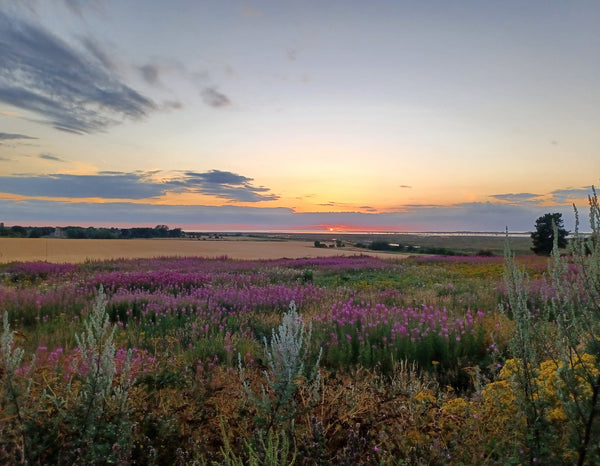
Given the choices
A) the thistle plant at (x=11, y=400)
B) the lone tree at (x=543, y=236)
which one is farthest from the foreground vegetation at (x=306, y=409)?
the lone tree at (x=543, y=236)

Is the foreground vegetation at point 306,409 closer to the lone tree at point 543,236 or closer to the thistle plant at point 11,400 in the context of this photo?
the thistle plant at point 11,400

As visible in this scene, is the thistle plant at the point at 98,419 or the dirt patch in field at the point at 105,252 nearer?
the thistle plant at the point at 98,419

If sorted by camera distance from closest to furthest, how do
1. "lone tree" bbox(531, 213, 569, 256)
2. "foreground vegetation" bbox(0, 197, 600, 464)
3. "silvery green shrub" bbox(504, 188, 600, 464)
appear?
1. "silvery green shrub" bbox(504, 188, 600, 464)
2. "foreground vegetation" bbox(0, 197, 600, 464)
3. "lone tree" bbox(531, 213, 569, 256)

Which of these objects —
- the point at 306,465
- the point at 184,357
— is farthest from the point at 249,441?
the point at 184,357

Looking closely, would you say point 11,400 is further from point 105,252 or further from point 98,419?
point 105,252

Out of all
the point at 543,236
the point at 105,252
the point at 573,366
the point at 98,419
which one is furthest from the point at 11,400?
the point at 543,236

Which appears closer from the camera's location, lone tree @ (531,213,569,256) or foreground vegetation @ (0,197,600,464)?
foreground vegetation @ (0,197,600,464)

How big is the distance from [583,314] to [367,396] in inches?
67.3

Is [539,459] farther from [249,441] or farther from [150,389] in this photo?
[150,389]

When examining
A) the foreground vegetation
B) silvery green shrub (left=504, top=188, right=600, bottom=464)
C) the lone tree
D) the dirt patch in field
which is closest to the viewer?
silvery green shrub (left=504, top=188, right=600, bottom=464)

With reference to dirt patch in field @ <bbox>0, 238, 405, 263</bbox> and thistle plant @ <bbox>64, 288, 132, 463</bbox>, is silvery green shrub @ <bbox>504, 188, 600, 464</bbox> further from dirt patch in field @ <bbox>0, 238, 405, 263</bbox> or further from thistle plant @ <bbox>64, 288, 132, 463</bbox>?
dirt patch in field @ <bbox>0, 238, 405, 263</bbox>

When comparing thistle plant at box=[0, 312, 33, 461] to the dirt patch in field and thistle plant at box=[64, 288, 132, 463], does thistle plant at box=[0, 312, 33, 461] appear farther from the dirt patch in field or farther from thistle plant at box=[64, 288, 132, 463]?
the dirt patch in field

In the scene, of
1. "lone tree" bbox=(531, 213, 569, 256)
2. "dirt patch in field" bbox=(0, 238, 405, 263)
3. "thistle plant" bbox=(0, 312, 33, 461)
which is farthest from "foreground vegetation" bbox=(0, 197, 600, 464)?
"lone tree" bbox=(531, 213, 569, 256)

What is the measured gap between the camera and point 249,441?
2795 millimetres
